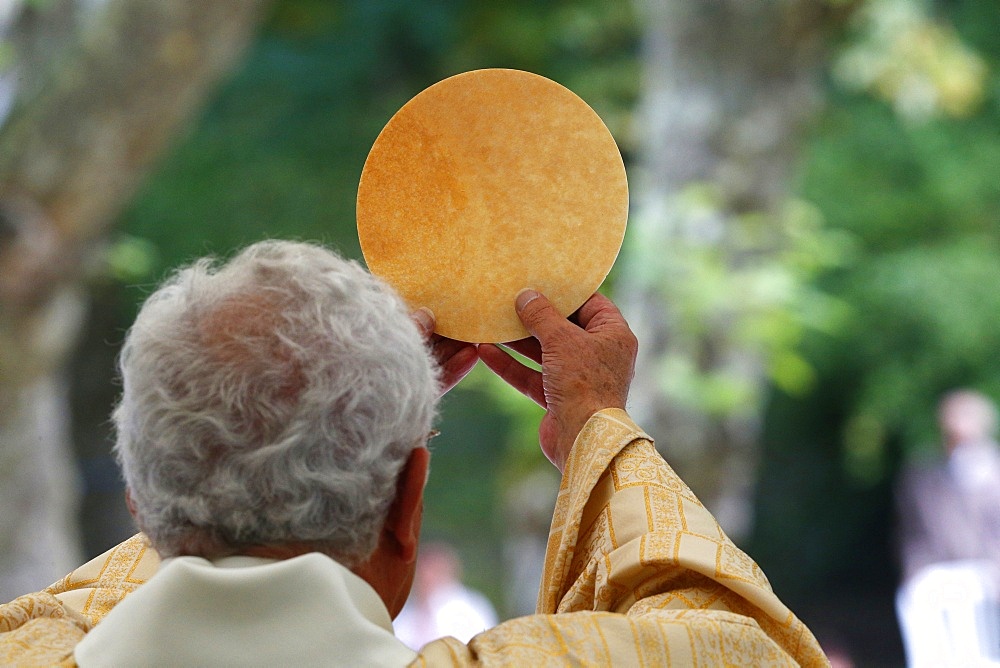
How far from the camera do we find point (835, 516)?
881cm

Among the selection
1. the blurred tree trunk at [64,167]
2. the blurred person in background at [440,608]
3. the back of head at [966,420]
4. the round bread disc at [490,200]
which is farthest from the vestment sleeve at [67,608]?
the back of head at [966,420]

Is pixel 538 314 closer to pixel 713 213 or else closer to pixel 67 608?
pixel 67 608

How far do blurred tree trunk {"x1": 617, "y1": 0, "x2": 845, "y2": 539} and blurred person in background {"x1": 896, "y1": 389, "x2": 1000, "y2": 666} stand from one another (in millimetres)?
830

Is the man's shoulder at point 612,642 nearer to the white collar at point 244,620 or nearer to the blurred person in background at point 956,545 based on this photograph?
the white collar at point 244,620

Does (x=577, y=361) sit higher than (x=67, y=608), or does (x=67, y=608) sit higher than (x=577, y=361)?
(x=577, y=361)

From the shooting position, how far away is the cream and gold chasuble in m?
0.90

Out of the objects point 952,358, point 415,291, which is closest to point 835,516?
point 952,358

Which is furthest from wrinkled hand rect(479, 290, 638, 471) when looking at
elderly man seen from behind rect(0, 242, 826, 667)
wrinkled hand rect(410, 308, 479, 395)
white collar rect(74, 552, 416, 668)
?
white collar rect(74, 552, 416, 668)

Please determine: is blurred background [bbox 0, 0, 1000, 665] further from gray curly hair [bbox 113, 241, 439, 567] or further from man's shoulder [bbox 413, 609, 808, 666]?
man's shoulder [bbox 413, 609, 808, 666]

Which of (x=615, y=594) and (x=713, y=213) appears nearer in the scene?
(x=615, y=594)

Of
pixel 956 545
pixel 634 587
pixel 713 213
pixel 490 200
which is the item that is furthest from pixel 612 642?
pixel 956 545

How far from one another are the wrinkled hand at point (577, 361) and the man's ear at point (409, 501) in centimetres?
32

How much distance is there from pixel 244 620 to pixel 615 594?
41 centimetres

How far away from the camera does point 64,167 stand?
3543 millimetres
